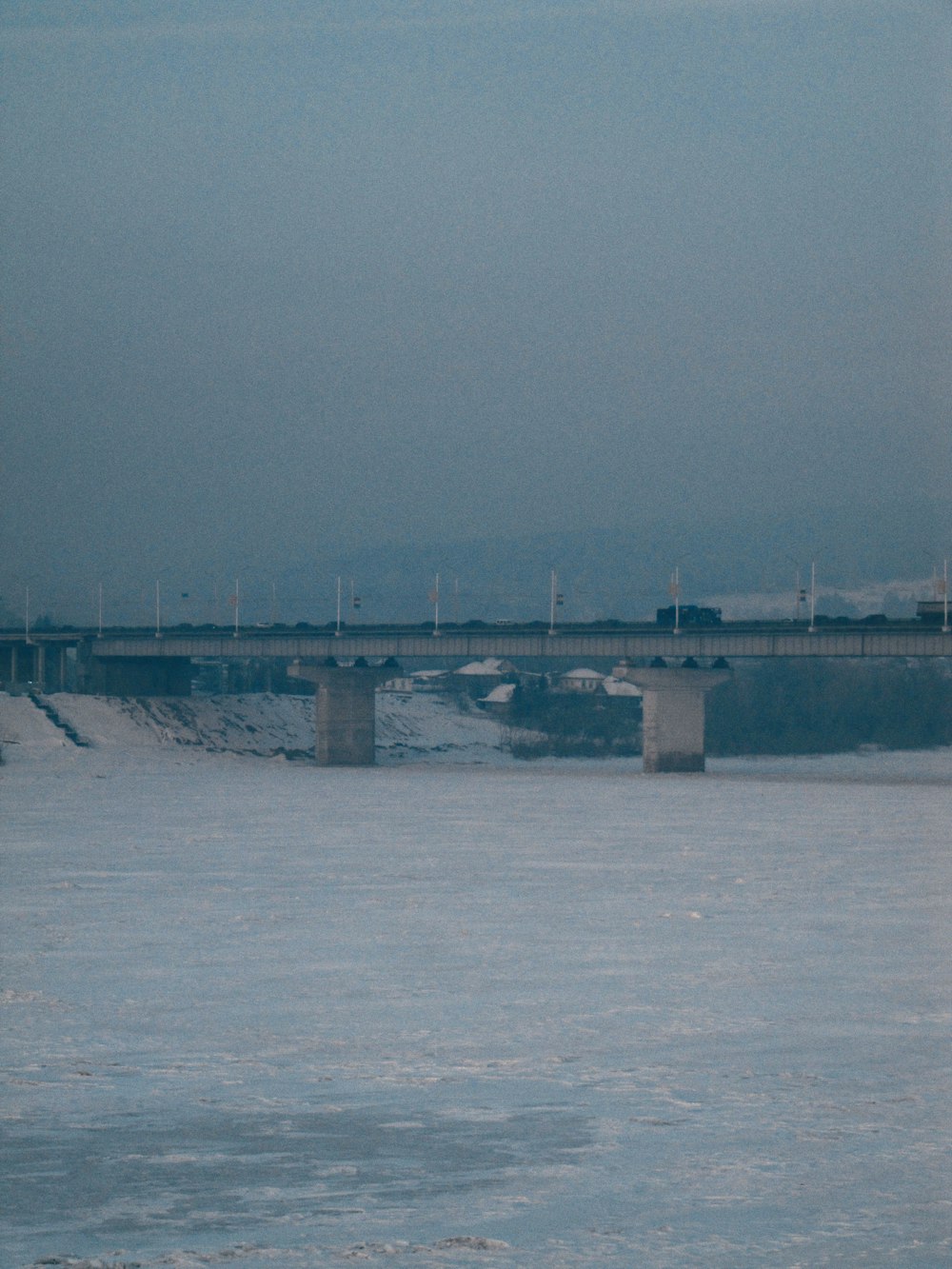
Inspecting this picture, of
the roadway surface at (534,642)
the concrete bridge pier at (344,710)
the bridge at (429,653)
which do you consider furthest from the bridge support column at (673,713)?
the concrete bridge pier at (344,710)

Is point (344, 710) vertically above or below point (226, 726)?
above

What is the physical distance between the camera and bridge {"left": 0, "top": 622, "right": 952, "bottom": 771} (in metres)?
104

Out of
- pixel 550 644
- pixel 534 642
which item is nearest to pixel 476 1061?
pixel 550 644

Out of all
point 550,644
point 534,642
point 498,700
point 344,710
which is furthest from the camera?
point 498,700

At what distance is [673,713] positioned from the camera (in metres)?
106

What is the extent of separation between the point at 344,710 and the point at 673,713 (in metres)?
24.2

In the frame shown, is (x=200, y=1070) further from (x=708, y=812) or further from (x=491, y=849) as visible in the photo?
(x=708, y=812)

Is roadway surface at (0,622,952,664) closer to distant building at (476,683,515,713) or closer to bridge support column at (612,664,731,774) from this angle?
bridge support column at (612,664,731,774)

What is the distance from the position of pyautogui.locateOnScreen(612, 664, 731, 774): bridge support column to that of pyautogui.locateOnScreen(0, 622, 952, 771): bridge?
81 millimetres

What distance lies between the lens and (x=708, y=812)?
195 feet

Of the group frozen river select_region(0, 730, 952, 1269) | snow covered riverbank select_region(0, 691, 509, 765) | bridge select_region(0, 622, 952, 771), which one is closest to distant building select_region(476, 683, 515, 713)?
snow covered riverbank select_region(0, 691, 509, 765)

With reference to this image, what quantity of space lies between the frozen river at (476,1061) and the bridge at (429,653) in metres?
63.6

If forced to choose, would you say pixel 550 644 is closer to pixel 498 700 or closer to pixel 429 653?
pixel 429 653

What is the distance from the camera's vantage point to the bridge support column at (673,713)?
104 meters
